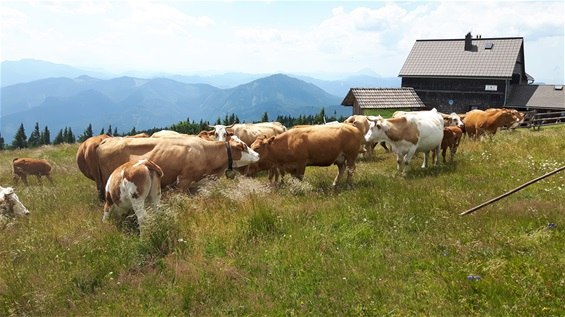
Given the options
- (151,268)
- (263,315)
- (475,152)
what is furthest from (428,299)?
(475,152)

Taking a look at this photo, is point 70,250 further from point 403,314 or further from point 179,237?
point 403,314

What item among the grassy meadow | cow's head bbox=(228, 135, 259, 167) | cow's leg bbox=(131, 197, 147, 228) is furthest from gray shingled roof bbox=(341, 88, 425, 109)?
cow's leg bbox=(131, 197, 147, 228)

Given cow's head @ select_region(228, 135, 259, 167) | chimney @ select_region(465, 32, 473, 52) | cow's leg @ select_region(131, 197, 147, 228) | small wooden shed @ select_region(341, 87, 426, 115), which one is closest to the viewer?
cow's leg @ select_region(131, 197, 147, 228)

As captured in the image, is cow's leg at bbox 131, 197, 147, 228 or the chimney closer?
cow's leg at bbox 131, 197, 147, 228

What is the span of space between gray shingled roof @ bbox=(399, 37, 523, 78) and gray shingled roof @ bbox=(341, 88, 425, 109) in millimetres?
14139

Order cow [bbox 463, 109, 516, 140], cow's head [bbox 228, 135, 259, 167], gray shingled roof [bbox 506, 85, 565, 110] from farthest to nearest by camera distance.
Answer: gray shingled roof [bbox 506, 85, 565, 110], cow [bbox 463, 109, 516, 140], cow's head [bbox 228, 135, 259, 167]

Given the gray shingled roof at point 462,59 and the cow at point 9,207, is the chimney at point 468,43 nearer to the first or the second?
the gray shingled roof at point 462,59

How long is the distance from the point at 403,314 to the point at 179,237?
13.1 ft

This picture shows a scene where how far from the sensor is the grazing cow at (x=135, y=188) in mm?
8383

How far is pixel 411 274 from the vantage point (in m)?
6.17

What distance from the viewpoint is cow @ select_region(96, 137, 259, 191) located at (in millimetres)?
10758

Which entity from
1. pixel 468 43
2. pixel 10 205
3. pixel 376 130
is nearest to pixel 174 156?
pixel 10 205

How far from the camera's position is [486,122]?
22.2 m

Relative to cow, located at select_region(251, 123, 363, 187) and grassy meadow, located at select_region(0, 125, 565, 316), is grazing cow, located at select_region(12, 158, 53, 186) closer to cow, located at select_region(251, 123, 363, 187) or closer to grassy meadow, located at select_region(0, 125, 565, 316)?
grassy meadow, located at select_region(0, 125, 565, 316)
